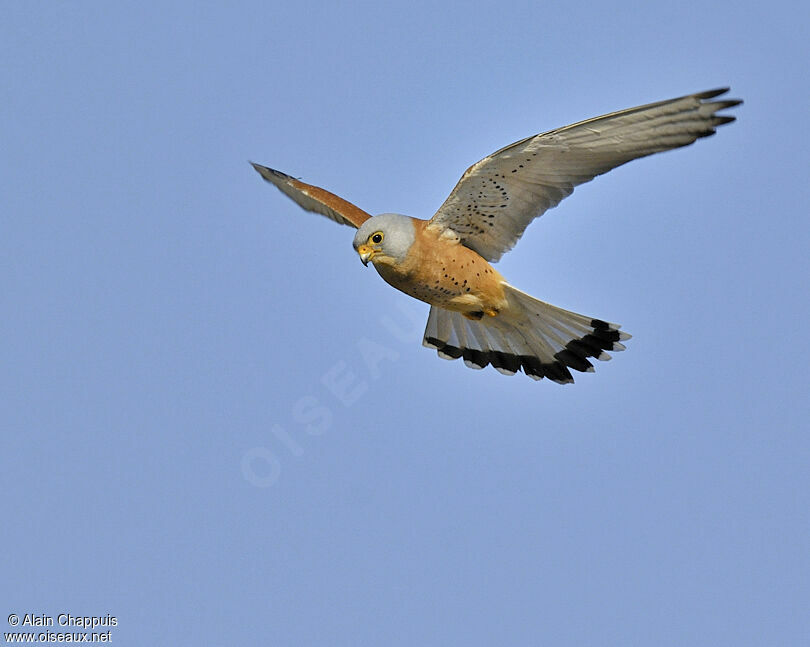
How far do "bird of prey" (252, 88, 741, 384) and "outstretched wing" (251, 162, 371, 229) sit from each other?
0.01 m

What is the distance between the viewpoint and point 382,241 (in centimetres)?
820

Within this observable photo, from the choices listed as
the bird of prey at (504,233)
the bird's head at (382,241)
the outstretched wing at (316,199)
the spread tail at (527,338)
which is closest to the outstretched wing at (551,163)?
the bird of prey at (504,233)

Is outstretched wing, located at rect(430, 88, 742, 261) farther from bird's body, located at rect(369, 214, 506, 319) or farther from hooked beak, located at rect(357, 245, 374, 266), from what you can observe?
hooked beak, located at rect(357, 245, 374, 266)

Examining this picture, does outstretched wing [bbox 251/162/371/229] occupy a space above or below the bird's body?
above

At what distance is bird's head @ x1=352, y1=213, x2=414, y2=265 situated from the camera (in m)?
8.19

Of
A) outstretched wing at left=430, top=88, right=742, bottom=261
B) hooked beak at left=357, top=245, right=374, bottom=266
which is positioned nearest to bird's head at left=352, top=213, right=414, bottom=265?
hooked beak at left=357, top=245, right=374, bottom=266

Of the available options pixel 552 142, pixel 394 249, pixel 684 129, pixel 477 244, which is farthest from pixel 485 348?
pixel 684 129

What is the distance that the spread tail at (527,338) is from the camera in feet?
30.2

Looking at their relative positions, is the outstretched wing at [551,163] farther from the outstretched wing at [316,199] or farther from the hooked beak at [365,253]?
the outstretched wing at [316,199]

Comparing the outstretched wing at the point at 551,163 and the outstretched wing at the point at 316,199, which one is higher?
the outstretched wing at the point at 316,199

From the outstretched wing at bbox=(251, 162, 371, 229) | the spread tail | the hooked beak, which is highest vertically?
the outstretched wing at bbox=(251, 162, 371, 229)

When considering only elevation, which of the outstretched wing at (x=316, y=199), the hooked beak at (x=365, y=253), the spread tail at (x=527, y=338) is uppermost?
the outstretched wing at (x=316, y=199)

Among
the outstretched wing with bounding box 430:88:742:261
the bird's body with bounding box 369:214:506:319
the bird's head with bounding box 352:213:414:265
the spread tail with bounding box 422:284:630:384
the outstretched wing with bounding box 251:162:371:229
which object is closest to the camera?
the outstretched wing with bounding box 430:88:742:261

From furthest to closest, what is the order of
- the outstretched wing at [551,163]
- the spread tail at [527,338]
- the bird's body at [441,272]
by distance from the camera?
the spread tail at [527,338] < the bird's body at [441,272] < the outstretched wing at [551,163]
